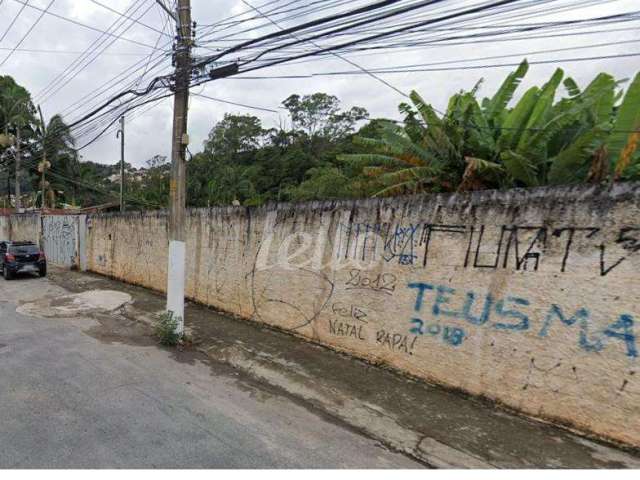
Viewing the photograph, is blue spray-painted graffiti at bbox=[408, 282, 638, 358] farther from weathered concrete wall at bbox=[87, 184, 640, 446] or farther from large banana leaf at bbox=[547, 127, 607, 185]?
large banana leaf at bbox=[547, 127, 607, 185]

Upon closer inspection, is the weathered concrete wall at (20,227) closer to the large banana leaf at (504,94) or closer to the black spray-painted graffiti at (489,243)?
the black spray-painted graffiti at (489,243)

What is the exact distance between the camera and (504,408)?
3.99 meters

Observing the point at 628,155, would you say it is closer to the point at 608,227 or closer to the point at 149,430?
the point at 608,227

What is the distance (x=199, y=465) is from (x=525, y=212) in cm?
391

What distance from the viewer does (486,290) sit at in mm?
4141

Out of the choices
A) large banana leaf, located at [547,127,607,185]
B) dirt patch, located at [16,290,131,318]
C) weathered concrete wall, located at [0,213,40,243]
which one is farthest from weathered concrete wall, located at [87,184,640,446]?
weathered concrete wall, located at [0,213,40,243]

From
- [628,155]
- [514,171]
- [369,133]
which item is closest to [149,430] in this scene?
[514,171]

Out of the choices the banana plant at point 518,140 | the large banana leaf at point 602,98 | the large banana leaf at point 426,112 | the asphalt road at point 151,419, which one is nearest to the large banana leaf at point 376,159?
the banana plant at point 518,140

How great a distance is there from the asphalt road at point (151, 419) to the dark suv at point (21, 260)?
29.2ft

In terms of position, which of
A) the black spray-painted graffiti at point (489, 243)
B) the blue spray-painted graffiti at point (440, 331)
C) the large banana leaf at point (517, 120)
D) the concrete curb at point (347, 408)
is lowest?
the concrete curb at point (347, 408)

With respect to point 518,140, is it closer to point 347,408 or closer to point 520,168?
point 520,168

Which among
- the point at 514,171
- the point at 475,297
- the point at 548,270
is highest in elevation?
the point at 514,171

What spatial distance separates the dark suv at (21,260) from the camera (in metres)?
12.5

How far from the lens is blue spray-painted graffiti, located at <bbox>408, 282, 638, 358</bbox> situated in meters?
3.32
